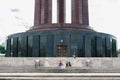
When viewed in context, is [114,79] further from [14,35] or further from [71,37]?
[14,35]

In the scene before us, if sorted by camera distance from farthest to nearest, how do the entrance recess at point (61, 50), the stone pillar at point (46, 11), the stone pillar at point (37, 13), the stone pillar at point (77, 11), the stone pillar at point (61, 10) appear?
1. the stone pillar at point (61, 10)
2. the stone pillar at point (37, 13)
3. the stone pillar at point (46, 11)
4. the stone pillar at point (77, 11)
5. the entrance recess at point (61, 50)

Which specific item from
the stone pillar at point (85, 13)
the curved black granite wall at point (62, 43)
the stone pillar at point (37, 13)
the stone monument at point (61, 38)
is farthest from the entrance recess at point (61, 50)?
the stone pillar at point (37, 13)

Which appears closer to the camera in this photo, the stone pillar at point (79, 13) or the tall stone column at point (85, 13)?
the stone pillar at point (79, 13)

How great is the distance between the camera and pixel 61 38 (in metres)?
35.9

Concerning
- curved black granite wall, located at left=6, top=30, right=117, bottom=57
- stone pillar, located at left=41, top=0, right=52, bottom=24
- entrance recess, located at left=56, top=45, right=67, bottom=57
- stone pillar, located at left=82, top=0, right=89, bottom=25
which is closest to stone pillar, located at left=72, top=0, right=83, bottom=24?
stone pillar, located at left=82, top=0, right=89, bottom=25

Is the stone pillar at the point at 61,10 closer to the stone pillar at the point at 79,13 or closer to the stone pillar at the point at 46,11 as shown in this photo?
the stone pillar at the point at 46,11

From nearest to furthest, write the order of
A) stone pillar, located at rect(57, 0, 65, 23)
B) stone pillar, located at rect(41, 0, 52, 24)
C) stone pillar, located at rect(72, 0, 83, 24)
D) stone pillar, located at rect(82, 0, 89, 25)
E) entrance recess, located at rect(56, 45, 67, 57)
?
1. entrance recess, located at rect(56, 45, 67, 57)
2. stone pillar, located at rect(72, 0, 83, 24)
3. stone pillar, located at rect(41, 0, 52, 24)
4. stone pillar, located at rect(82, 0, 89, 25)
5. stone pillar, located at rect(57, 0, 65, 23)

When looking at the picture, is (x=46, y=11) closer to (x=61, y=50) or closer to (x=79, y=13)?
(x=79, y=13)

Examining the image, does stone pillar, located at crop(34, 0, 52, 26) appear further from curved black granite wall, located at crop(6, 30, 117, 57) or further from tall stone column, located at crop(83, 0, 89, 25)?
tall stone column, located at crop(83, 0, 89, 25)

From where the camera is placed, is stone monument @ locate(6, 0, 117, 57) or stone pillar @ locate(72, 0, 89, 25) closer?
stone monument @ locate(6, 0, 117, 57)

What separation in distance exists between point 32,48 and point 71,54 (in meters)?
4.94

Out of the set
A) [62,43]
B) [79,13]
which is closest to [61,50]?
[62,43]

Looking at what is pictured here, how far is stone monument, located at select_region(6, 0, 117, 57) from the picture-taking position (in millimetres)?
35906

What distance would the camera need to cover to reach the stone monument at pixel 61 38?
35.9 metres
